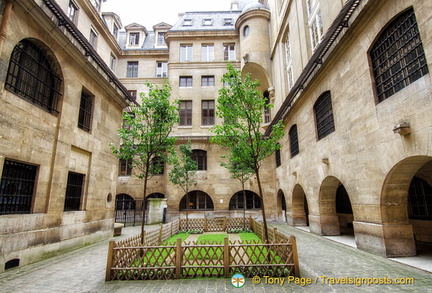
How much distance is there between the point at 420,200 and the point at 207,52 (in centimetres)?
2426

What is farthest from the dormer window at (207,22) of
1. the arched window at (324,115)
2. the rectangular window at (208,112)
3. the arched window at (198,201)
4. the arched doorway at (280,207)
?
the arched doorway at (280,207)

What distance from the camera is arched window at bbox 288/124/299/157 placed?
1741 cm

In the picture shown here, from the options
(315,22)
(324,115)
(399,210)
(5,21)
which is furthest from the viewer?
(315,22)

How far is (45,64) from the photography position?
10023 mm

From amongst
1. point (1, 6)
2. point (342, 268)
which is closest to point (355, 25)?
point (342, 268)

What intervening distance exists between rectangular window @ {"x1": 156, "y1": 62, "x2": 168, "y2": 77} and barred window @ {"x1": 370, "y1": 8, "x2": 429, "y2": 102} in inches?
944

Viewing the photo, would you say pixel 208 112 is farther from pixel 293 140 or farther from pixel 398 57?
pixel 398 57

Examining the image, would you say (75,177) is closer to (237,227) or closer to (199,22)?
(237,227)

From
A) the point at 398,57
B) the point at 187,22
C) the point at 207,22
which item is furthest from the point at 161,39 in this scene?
the point at 398,57

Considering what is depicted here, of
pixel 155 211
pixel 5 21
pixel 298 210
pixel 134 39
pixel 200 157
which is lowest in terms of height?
pixel 155 211

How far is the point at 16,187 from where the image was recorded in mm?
8281

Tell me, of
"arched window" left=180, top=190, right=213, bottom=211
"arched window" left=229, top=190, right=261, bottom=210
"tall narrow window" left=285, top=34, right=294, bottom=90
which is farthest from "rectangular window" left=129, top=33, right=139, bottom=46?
"arched window" left=229, top=190, right=261, bottom=210

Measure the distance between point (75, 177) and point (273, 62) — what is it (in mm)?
20958

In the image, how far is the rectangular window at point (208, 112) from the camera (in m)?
25.8
